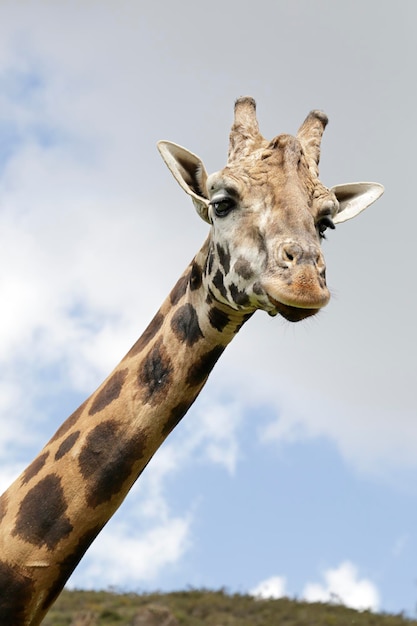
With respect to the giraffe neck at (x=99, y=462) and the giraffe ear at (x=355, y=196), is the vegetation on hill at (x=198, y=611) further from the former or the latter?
the giraffe ear at (x=355, y=196)

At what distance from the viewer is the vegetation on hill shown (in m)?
33.3

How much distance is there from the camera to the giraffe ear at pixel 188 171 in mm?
8750

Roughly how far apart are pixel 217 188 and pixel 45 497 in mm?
3268

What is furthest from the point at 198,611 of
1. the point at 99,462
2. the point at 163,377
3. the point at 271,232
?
the point at 271,232

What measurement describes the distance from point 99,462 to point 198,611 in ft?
103

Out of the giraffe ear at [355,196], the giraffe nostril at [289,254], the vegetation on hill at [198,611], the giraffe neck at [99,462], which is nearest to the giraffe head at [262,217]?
the giraffe nostril at [289,254]

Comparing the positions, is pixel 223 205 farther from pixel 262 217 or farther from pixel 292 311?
pixel 292 311

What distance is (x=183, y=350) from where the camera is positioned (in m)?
8.52

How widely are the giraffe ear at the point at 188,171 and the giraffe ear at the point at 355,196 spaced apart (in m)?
1.45

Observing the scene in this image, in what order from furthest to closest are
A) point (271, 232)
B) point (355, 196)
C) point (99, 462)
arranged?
point (355, 196) < point (99, 462) < point (271, 232)

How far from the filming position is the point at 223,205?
26.6 feet

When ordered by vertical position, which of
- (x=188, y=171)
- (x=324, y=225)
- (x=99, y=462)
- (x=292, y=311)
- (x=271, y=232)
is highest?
(x=188, y=171)

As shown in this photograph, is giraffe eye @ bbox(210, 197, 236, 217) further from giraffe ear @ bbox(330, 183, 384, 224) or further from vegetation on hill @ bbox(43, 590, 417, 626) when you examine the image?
vegetation on hill @ bbox(43, 590, 417, 626)

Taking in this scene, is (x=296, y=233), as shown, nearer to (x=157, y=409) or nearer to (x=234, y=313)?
(x=234, y=313)
